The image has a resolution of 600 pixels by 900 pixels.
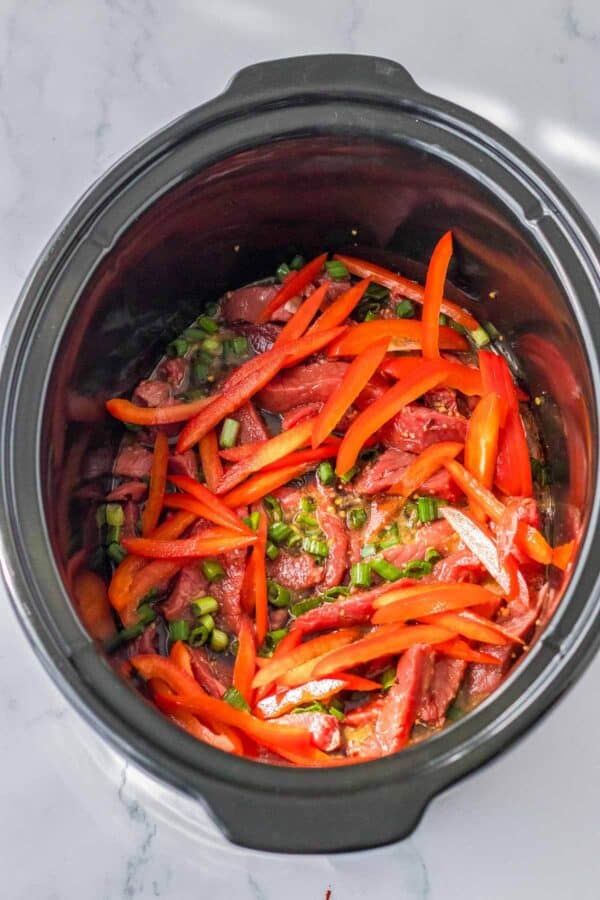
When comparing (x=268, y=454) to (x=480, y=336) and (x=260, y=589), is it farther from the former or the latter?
(x=480, y=336)

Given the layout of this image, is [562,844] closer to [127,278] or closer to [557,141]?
[127,278]

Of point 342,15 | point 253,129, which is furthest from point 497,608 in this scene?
point 342,15

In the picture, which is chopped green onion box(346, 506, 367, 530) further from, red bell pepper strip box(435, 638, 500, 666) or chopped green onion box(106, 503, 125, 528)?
chopped green onion box(106, 503, 125, 528)

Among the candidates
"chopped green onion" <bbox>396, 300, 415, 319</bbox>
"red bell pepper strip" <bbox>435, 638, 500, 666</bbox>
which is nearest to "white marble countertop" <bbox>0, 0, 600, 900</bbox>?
"red bell pepper strip" <bbox>435, 638, 500, 666</bbox>

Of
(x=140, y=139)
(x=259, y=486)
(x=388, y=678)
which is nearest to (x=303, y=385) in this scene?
(x=259, y=486)

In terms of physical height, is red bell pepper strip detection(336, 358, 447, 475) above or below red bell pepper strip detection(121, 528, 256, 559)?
above
